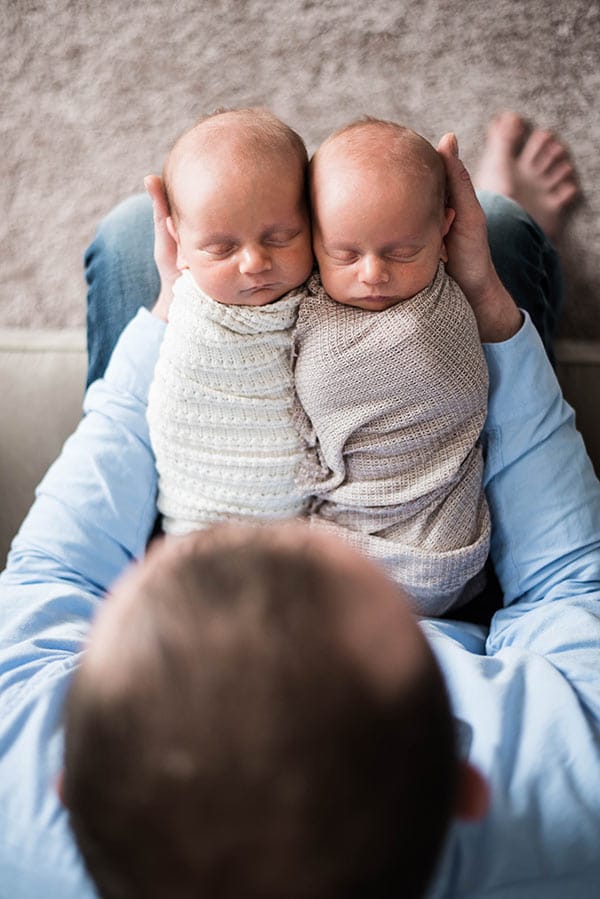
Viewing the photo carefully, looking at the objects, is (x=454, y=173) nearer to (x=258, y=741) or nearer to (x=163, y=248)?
(x=163, y=248)

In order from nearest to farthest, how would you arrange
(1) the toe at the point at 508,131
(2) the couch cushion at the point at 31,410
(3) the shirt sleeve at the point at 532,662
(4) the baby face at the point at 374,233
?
(3) the shirt sleeve at the point at 532,662
(4) the baby face at the point at 374,233
(2) the couch cushion at the point at 31,410
(1) the toe at the point at 508,131

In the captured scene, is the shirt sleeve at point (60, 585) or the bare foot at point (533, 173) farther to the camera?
the bare foot at point (533, 173)

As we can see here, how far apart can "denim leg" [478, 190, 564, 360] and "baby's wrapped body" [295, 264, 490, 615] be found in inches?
9.4

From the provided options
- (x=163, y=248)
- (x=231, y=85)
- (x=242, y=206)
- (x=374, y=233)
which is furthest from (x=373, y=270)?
(x=231, y=85)

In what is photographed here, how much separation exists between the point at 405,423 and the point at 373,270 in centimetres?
15

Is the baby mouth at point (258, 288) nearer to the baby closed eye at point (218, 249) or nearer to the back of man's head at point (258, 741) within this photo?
the baby closed eye at point (218, 249)

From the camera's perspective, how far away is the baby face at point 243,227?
0.84 m

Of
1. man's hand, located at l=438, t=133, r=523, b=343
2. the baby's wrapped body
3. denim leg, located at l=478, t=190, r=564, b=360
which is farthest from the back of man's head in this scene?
denim leg, located at l=478, t=190, r=564, b=360

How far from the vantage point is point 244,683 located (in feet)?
1.49

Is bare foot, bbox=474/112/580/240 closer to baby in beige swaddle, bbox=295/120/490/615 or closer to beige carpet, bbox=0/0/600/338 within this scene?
beige carpet, bbox=0/0/600/338

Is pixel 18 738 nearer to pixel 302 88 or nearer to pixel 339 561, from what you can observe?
pixel 339 561

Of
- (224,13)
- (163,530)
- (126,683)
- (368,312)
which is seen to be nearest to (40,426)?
(163,530)

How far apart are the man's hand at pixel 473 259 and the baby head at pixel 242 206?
0.15 meters

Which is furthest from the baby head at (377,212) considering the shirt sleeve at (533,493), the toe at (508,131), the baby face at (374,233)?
the toe at (508,131)
